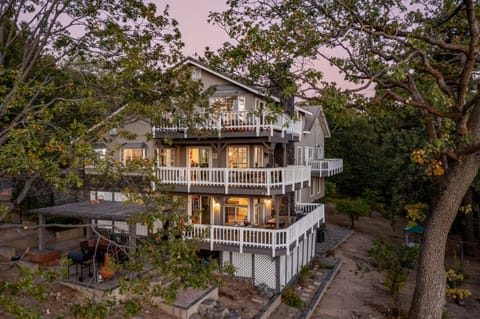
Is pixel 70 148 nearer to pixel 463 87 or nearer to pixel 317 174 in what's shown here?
pixel 463 87

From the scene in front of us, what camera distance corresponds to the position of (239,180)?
16.1m

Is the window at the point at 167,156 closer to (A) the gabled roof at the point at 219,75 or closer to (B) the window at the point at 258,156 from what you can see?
(B) the window at the point at 258,156

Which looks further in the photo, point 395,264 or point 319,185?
point 319,185

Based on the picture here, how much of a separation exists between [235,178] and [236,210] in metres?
3.64

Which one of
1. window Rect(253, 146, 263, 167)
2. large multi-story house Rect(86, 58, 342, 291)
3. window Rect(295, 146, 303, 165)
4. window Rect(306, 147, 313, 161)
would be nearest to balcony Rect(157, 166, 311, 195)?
large multi-story house Rect(86, 58, 342, 291)

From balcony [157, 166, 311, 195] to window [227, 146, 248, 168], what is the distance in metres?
2.48

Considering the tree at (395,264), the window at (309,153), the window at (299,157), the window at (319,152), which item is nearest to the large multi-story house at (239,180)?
the tree at (395,264)

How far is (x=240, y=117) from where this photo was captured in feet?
55.9

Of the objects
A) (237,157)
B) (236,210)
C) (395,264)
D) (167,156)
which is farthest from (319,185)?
(167,156)

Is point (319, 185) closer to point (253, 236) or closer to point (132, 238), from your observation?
point (253, 236)

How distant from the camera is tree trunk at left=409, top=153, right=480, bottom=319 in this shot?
9500 mm

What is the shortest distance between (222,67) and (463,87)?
756cm

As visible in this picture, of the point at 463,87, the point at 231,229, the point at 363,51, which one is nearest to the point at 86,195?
the point at 231,229

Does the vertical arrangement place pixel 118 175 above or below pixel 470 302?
above
